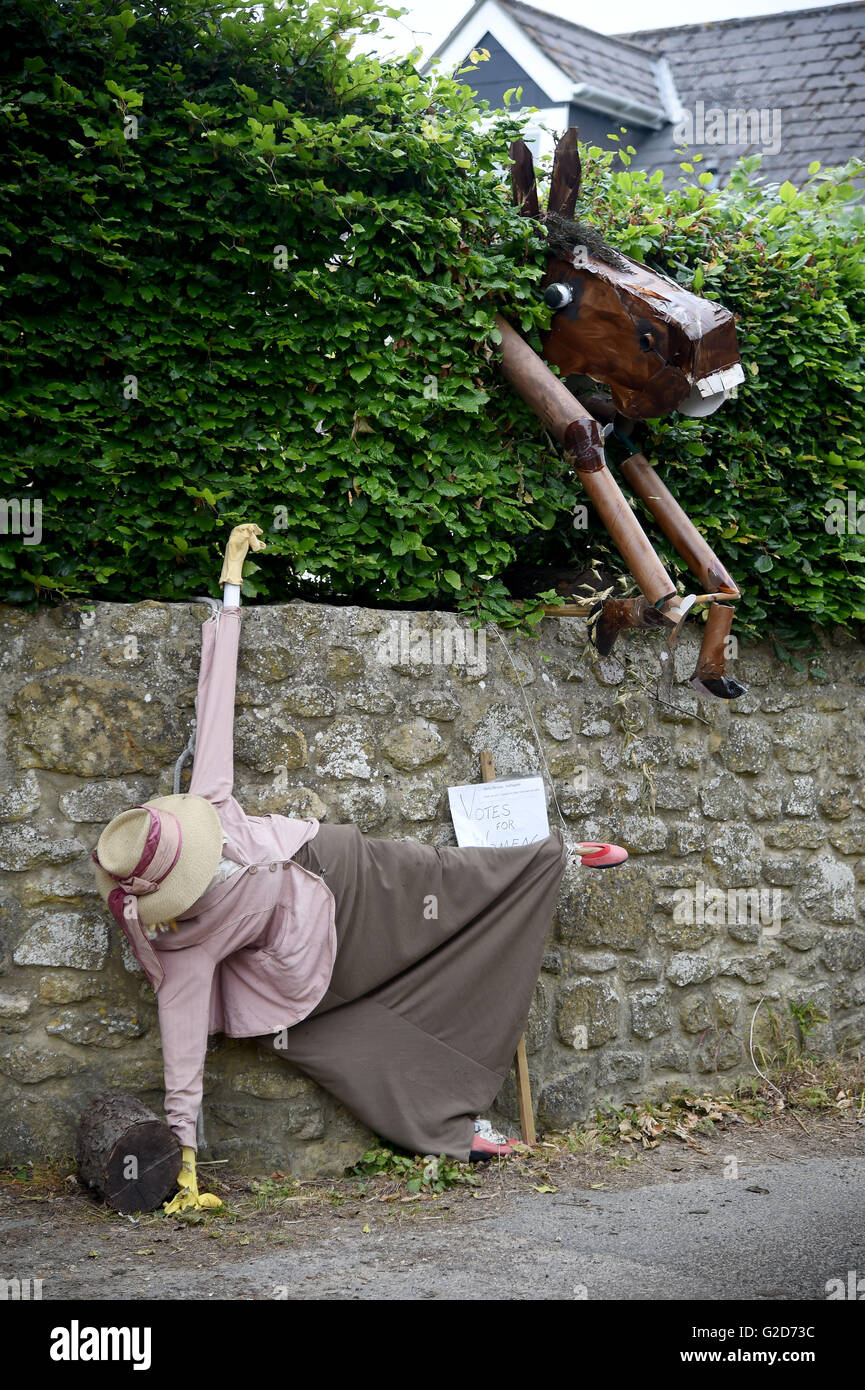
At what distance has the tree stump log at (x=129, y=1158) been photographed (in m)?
3.52

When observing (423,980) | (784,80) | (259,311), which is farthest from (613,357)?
(784,80)

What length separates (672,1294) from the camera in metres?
3.18

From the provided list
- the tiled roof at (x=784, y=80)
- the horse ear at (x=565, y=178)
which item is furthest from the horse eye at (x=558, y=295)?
the tiled roof at (x=784, y=80)

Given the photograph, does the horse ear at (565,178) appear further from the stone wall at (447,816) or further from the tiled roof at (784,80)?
the tiled roof at (784,80)

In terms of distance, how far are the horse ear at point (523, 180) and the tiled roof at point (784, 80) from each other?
620 cm

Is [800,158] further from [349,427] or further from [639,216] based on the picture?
[349,427]

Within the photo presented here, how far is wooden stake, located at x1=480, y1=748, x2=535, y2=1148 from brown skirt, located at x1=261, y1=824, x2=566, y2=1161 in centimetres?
19

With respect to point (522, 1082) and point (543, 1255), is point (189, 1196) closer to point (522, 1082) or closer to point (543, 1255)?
point (543, 1255)

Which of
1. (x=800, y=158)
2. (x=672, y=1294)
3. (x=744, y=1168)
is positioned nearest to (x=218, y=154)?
(x=672, y=1294)

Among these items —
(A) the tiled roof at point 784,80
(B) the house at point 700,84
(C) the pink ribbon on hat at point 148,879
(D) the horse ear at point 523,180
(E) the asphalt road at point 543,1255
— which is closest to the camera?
(E) the asphalt road at point 543,1255

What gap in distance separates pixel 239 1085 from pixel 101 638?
151cm

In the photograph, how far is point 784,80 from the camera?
10656mm

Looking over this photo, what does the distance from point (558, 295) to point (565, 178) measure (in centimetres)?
43

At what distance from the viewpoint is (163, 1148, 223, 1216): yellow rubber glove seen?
3559 millimetres
